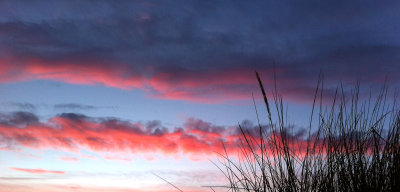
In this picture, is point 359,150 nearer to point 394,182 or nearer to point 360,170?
point 360,170

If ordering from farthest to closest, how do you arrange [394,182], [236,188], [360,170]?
[236,188] → [360,170] → [394,182]

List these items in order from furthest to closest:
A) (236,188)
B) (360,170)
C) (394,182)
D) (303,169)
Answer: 1. (236,188)
2. (303,169)
3. (360,170)
4. (394,182)

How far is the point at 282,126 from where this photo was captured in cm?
320

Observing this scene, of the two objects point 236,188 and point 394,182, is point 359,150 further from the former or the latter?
point 236,188

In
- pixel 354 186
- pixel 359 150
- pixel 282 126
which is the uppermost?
pixel 282 126

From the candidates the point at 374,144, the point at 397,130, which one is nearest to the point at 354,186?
the point at 374,144

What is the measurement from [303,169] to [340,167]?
0.24 m

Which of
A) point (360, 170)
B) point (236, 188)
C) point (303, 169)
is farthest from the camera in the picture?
point (236, 188)

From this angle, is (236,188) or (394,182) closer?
(394,182)

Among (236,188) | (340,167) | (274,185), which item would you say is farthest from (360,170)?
(236,188)

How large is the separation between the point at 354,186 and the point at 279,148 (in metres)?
0.60

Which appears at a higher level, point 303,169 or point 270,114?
point 270,114

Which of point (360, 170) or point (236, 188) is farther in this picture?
point (236, 188)

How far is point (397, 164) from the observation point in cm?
273
